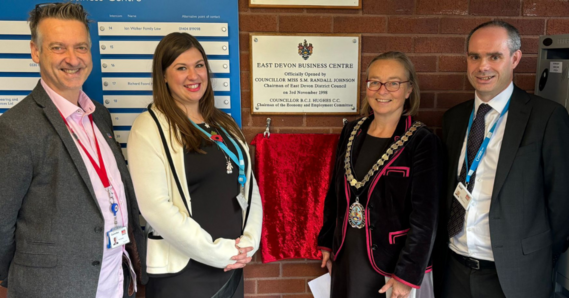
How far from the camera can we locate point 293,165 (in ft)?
7.10

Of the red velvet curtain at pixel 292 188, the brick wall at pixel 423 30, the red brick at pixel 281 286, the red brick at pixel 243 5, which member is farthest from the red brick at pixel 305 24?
the red brick at pixel 281 286

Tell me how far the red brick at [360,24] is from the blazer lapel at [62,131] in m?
1.47

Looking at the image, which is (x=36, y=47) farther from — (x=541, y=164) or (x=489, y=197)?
(x=541, y=164)

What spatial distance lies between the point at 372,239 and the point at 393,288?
0.22 m

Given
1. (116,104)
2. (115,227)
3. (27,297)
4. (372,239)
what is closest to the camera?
(27,297)

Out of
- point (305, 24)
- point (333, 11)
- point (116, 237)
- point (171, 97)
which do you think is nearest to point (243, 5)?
point (305, 24)

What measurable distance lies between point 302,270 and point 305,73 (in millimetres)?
1228

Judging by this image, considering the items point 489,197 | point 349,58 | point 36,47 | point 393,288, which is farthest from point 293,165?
point 36,47

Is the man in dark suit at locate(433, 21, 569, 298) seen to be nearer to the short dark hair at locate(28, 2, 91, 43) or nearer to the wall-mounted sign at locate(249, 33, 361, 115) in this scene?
the wall-mounted sign at locate(249, 33, 361, 115)

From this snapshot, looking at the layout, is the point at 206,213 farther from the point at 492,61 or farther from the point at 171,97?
the point at 492,61

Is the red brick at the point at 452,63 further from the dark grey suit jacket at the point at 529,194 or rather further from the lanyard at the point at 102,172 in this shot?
the lanyard at the point at 102,172

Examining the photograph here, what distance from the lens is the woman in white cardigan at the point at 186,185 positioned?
4.88 feet

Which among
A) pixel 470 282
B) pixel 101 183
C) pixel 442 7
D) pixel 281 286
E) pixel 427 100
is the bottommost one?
pixel 281 286

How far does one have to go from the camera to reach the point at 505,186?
1512 mm
